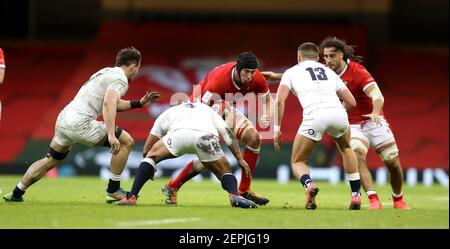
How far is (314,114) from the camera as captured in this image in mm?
10547

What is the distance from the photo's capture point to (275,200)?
13188 mm

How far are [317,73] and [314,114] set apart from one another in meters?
0.51

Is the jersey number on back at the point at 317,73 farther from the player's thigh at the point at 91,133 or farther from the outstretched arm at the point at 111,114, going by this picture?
the player's thigh at the point at 91,133

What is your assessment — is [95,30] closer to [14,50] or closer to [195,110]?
[14,50]

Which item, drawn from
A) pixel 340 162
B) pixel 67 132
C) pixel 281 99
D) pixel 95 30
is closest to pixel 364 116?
pixel 281 99

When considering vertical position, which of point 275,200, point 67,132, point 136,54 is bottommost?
point 275,200

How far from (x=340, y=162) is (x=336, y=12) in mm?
6373

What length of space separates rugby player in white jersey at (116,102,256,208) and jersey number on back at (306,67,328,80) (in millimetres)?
1211

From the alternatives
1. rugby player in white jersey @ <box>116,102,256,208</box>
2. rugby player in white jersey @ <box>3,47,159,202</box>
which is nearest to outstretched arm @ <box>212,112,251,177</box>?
rugby player in white jersey @ <box>116,102,256,208</box>

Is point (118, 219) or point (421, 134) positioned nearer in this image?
point (118, 219)

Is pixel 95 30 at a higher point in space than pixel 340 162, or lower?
higher

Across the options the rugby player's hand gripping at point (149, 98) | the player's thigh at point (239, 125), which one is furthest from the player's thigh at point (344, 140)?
the rugby player's hand gripping at point (149, 98)

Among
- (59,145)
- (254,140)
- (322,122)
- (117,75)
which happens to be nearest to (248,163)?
(254,140)

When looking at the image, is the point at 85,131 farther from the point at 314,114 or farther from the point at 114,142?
the point at 314,114
